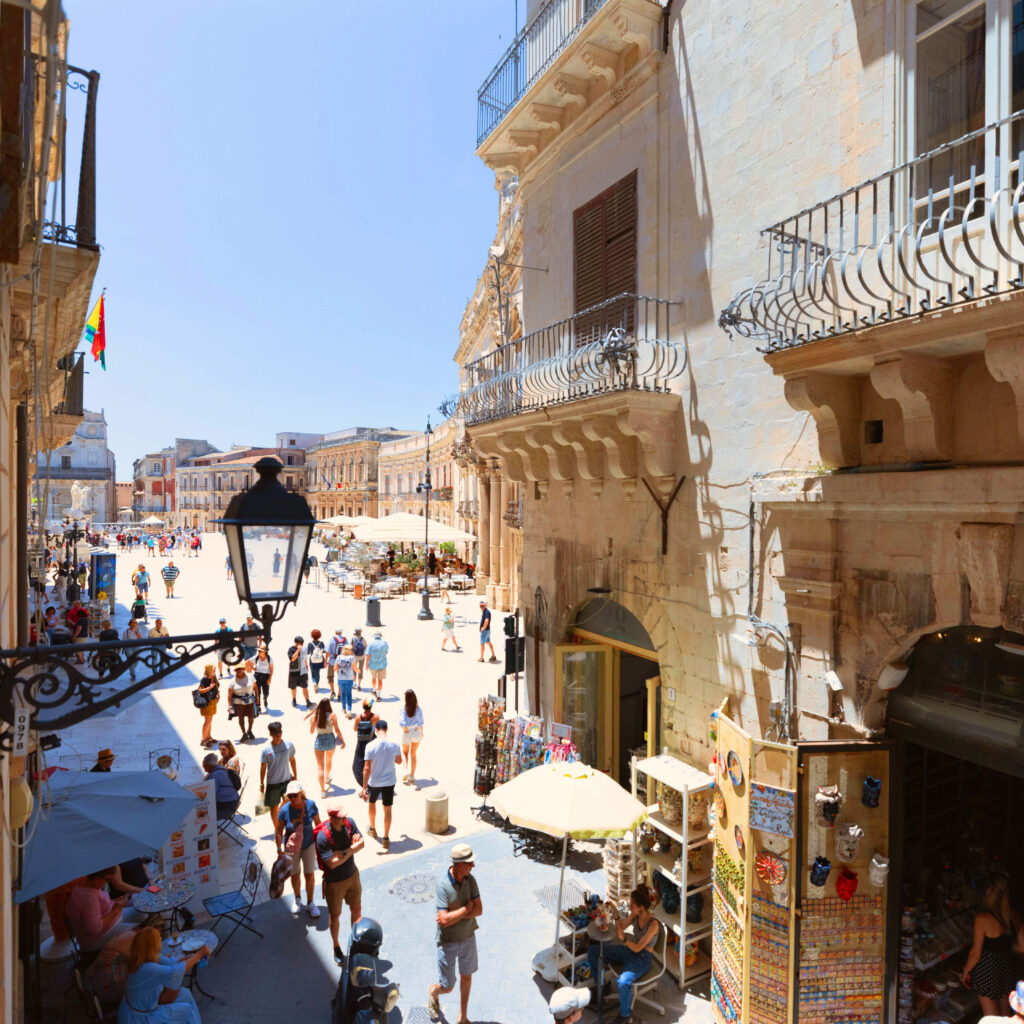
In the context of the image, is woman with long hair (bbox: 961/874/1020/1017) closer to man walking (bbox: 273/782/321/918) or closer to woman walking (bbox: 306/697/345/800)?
man walking (bbox: 273/782/321/918)

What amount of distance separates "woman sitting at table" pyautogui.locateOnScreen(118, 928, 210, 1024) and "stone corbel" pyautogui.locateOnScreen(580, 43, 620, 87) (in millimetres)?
8986

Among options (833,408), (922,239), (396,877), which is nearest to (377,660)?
(396,877)

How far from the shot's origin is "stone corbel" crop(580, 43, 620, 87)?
7395mm

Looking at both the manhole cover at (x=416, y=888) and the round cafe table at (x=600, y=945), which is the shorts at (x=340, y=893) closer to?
the manhole cover at (x=416, y=888)

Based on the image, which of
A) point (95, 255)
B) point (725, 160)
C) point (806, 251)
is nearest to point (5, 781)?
point (95, 255)

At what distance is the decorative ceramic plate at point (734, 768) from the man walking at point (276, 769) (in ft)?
17.0

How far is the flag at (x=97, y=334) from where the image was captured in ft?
41.7

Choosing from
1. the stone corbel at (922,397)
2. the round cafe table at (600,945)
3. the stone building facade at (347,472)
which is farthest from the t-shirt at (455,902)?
the stone building facade at (347,472)

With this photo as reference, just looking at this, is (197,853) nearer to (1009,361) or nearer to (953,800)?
(953,800)

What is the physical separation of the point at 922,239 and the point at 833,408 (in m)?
1.22

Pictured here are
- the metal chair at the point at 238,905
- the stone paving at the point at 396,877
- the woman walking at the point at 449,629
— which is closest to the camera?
the stone paving at the point at 396,877

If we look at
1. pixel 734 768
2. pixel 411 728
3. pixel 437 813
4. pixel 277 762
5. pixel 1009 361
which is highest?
pixel 1009 361

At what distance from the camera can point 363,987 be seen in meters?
5.00

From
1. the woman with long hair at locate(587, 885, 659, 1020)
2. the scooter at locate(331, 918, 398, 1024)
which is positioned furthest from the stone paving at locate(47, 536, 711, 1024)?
the scooter at locate(331, 918, 398, 1024)
